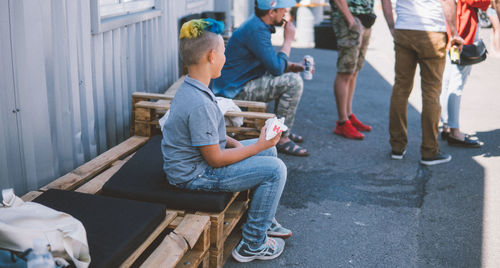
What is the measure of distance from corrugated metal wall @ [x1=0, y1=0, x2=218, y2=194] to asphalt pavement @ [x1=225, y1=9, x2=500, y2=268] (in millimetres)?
1390

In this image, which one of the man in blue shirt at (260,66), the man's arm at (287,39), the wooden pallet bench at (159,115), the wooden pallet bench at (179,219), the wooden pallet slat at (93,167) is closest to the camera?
the wooden pallet bench at (179,219)

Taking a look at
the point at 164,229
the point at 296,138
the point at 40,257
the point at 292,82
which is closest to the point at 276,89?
the point at 292,82

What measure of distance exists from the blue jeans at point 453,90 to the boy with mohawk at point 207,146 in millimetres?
3271

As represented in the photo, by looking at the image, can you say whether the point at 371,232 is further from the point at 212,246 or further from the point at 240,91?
the point at 240,91

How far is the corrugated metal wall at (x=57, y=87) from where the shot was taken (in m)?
3.00

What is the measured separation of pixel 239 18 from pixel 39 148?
8.41 m

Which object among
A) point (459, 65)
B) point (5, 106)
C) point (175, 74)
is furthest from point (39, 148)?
point (459, 65)

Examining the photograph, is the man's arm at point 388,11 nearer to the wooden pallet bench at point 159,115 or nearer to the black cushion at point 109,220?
the wooden pallet bench at point 159,115

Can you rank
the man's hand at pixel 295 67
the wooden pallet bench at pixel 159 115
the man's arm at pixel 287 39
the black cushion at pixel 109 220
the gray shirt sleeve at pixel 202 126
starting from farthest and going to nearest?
the man's hand at pixel 295 67, the man's arm at pixel 287 39, the wooden pallet bench at pixel 159 115, the gray shirt sleeve at pixel 202 126, the black cushion at pixel 109 220

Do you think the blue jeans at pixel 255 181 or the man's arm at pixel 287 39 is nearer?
the blue jeans at pixel 255 181

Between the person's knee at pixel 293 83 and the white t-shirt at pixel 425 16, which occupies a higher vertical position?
the white t-shirt at pixel 425 16

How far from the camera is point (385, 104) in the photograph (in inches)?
299

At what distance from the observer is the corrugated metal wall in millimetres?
3004

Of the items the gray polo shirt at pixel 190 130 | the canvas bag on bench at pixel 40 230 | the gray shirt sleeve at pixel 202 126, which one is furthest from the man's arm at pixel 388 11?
the canvas bag on bench at pixel 40 230
